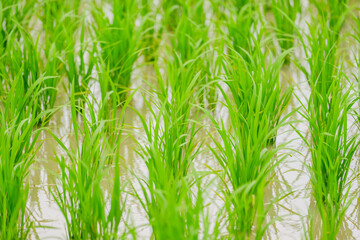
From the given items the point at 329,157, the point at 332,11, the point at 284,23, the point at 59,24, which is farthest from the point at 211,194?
the point at 332,11

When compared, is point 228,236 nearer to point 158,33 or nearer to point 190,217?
point 190,217

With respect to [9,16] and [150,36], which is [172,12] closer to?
[150,36]

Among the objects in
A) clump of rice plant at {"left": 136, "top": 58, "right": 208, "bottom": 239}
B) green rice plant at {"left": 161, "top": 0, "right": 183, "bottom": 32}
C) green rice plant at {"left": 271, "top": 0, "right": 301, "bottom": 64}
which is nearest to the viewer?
clump of rice plant at {"left": 136, "top": 58, "right": 208, "bottom": 239}

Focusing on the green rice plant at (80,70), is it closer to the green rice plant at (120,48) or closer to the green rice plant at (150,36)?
the green rice plant at (120,48)

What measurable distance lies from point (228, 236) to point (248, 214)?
10cm

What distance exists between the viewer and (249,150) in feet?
6.73

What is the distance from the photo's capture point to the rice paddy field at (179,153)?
6.41 ft

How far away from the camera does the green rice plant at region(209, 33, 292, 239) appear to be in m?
1.94

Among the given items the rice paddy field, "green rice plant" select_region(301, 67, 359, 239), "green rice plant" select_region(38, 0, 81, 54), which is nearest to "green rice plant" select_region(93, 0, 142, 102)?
the rice paddy field

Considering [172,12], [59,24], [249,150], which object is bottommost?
[249,150]

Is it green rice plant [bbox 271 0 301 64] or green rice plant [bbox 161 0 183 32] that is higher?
green rice plant [bbox 161 0 183 32]

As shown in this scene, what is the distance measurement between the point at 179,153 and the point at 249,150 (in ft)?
1.07

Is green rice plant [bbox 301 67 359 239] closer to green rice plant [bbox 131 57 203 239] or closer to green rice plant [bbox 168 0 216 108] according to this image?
green rice plant [bbox 131 57 203 239]

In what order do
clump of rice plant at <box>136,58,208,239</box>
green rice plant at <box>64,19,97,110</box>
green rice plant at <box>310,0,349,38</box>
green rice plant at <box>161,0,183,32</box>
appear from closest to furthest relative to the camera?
1. clump of rice plant at <box>136,58,208,239</box>
2. green rice plant at <box>64,19,97,110</box>
3. green rice plant at <box>310,0,349,38</box>
4. green rice plant at <box>161,0,183,32</box>
